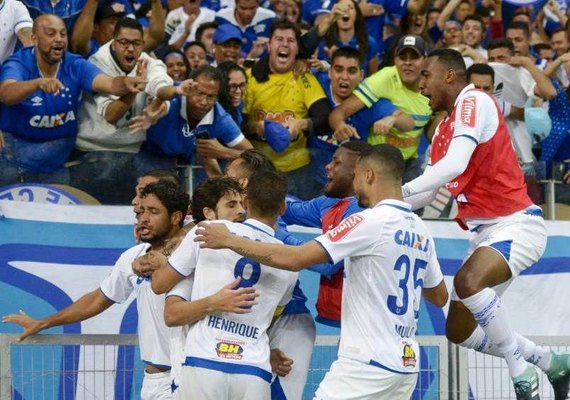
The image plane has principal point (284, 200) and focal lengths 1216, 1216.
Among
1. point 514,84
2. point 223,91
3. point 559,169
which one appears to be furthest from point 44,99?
point 514,84

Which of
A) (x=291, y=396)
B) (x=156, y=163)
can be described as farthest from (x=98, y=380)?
(x=156, y=163)

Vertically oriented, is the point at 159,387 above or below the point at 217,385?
below

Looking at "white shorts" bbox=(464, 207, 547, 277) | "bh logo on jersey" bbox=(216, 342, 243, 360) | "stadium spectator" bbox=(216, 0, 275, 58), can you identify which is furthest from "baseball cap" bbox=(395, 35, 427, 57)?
"bh logo on jersey" bbox=(216, 342, 243, 360)

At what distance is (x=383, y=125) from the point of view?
11.4 metres

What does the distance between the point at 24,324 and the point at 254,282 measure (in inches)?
71.9

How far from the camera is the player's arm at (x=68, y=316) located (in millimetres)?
8078

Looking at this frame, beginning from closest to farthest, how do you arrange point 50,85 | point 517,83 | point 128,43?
point 50,85, point 128,43, point 517,83

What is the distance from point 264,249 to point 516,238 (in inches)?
86.4

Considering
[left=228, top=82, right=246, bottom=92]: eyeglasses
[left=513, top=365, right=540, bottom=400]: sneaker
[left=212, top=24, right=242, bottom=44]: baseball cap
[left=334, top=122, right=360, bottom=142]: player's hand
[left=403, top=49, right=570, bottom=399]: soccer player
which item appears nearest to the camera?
[left=403, top=49, right=570, bottom=399]: soccer player

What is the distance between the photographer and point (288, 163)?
36.7ft

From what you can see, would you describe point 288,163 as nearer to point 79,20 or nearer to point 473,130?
point 79,20

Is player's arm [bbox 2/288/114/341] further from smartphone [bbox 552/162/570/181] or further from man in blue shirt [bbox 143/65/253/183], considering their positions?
smartphone [bbox 552/162/570/181]

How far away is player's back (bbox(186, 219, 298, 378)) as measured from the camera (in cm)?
707

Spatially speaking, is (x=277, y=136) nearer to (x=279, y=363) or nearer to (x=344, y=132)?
(x=344, y=132)
